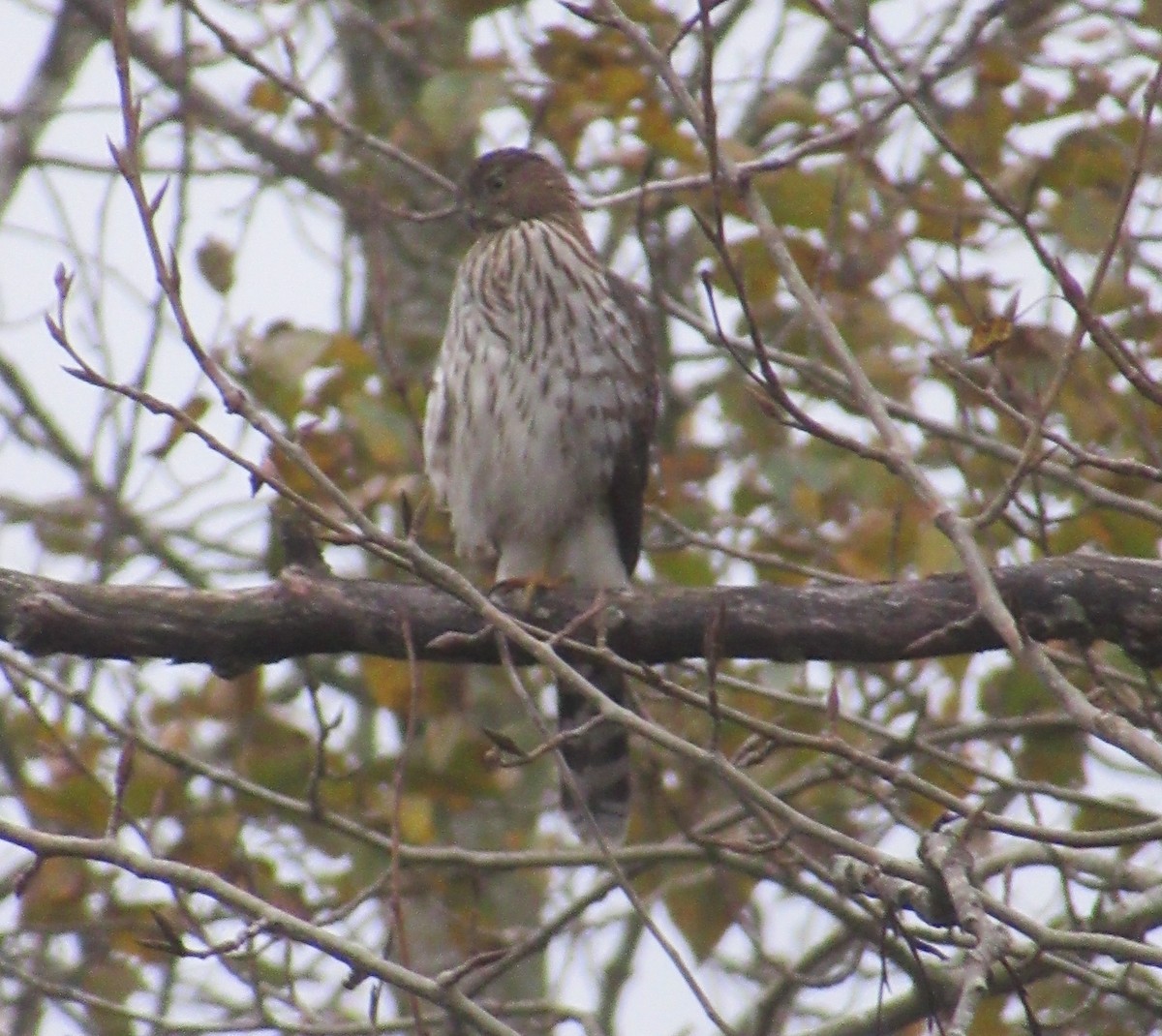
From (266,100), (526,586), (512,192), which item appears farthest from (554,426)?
(266,100)

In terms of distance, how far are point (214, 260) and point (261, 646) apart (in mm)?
1490

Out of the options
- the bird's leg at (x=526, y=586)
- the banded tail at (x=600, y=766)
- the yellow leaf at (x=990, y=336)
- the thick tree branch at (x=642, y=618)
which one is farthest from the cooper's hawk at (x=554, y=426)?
the yellow leaf at (x=990, y=336)

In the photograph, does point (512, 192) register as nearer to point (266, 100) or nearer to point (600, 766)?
point (266, 100)

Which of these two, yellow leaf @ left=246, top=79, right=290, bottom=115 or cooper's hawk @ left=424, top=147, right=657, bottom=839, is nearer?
cooper's hawk @ left=424, top=147, right=657, bottom=839

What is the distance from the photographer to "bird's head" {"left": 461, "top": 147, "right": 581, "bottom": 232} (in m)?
5.36

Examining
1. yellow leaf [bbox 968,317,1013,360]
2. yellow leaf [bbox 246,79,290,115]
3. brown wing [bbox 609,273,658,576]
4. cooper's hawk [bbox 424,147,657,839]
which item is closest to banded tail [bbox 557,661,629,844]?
cooper's hawk [bbox 424,147,657,839]

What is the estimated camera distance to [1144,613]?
3.14 metres

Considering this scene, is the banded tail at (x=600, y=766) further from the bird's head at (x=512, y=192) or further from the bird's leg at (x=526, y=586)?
the bird's head at (x=512, y=192)

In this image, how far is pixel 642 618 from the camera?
136 inches

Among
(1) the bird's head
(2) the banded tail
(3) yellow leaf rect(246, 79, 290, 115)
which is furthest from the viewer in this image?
(3) yellow leaf rect(246, 79, 290, 115)

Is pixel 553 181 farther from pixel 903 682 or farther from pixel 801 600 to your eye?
pixel 801 600

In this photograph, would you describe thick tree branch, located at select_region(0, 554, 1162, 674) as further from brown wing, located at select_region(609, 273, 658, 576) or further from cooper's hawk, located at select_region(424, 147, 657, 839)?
brown wing, located at select_region(609, 273, 658, 576)

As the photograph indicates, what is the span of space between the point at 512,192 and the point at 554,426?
3.03 feet

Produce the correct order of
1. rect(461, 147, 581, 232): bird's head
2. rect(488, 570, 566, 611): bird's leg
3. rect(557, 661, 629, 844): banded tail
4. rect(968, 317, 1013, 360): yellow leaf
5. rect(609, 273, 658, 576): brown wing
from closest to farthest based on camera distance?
1. rect(968, 317, 1013, 360): yellow leaf
2. rect(488, 570, 566, 611): bird's leg
3. rect(609, 273, 658, 576): brown wing
4. rect(557, 661, 629, 844): banded tail
5. rect(461, 147, 581, 232): bird's head
